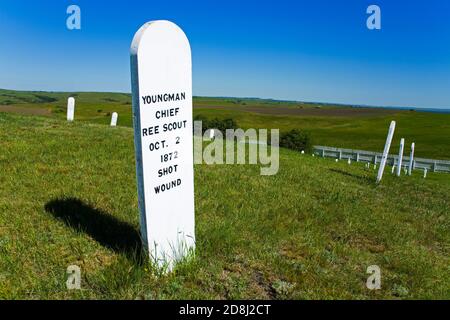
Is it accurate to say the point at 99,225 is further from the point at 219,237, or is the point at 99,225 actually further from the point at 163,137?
the point at 163,137

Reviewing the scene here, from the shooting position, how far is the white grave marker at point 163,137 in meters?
4.21

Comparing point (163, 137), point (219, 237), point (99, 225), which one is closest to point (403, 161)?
point (219, 237)

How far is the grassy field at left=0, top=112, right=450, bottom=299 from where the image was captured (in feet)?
14.8

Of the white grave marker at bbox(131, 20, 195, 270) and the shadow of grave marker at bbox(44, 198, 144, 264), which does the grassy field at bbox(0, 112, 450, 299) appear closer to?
the shadow of grave marker at bbox(44, 198, 144, 264)

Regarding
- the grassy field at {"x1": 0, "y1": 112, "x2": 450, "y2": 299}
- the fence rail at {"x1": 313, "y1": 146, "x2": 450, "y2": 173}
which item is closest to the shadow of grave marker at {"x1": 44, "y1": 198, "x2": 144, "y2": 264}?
the grassy field at {"x1": 0, "y1": 112, "x2": 450, "y2": 299}

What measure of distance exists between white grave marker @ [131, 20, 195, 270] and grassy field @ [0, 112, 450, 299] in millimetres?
436

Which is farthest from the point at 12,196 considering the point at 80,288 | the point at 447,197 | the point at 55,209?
the point at 447,197

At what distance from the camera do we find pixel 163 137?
4.55 metres

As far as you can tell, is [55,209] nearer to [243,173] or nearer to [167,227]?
[167,227]

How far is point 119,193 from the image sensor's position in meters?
7.55

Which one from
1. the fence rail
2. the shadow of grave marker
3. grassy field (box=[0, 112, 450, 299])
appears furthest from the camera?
the fence rail

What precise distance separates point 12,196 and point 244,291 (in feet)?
15.5

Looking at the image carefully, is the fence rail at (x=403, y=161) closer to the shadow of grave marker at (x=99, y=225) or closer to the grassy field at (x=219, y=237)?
the grassy field at (x=219, y=237)
